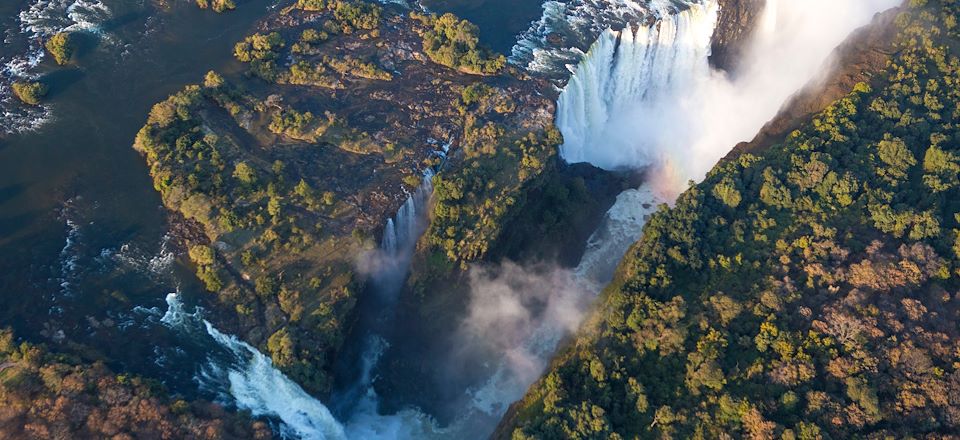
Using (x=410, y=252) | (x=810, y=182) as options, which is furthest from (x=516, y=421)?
(x=810, y=182)

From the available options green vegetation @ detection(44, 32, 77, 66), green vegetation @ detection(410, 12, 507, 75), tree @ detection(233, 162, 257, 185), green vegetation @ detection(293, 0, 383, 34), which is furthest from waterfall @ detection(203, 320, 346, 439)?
green vegetation @ detection(293, 0, 383, 34)

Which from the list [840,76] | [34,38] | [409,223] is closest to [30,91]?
[34,38]

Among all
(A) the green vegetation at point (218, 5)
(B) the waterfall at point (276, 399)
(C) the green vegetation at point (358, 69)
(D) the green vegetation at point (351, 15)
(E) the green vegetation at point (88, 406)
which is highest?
(D) the green vegetation at point (351, 15)

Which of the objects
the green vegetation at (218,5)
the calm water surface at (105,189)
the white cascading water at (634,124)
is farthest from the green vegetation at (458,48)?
the green vegetation at (218,5)

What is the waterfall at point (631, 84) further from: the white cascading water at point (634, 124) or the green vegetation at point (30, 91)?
the green vegetation at point (30, 91)

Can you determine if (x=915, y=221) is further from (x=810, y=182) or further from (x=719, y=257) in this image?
(x=719, y=257)

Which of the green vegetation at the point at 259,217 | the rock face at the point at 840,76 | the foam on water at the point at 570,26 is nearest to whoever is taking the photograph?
the green vegetation at the point at 259,217

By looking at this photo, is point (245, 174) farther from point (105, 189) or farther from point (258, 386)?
point (258, 386)

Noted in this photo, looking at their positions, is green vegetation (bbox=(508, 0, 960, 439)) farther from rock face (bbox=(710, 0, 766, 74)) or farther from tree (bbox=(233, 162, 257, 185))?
tree (bbox=(233, 162, 257, 185))
